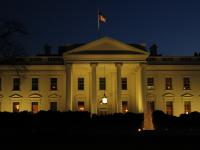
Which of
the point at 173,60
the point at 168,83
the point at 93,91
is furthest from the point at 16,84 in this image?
the point at 173,60

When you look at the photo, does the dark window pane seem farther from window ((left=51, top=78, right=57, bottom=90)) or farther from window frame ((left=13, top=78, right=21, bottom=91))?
window ((left=51, top=78, right=57, bottom=90))

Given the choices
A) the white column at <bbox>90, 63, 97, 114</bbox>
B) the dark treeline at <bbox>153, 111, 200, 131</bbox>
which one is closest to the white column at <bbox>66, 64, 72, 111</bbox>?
the white column at <bbox>90, 63, 97, 114</bbox>

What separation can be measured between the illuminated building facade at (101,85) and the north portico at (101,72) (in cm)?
12

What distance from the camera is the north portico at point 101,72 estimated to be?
5109 centimetres

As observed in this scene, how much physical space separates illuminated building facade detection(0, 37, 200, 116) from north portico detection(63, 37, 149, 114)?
4.7 inches

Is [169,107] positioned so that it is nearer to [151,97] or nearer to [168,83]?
[151,97]

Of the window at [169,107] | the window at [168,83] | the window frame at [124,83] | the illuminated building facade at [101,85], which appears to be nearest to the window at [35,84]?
the illuminated building facade at [101,85]

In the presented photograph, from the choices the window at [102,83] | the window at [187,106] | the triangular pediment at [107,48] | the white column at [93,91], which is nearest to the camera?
the white column at [93,91]

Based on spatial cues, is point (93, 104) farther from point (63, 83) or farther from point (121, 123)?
point (121, 123)

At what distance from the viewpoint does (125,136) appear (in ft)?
86.2

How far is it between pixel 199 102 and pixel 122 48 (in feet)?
41.5

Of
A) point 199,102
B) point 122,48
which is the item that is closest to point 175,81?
point 199,102

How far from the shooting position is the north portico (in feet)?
168

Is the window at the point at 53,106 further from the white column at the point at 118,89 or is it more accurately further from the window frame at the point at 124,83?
the window frame at the point at 124,83
